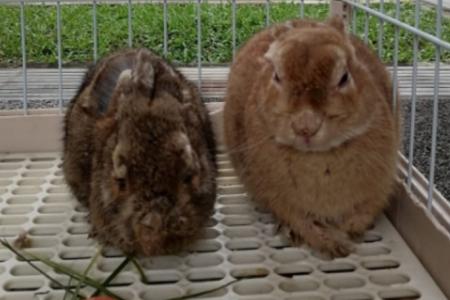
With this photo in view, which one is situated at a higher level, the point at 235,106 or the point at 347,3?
the point at 347,3

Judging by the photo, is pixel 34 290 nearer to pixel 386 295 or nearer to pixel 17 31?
pixel 386 295

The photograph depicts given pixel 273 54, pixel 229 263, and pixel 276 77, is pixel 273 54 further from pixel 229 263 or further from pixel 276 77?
pixel 229 263

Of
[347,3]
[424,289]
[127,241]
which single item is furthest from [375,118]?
[347,3]

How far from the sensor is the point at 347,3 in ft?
7.33

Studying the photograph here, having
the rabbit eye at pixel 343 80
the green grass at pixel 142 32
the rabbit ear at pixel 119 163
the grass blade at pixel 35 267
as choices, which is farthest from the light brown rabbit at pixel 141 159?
the green grass at pixel 142 32

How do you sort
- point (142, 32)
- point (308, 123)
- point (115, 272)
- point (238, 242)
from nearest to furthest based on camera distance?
point (308, 123)
point (115, 272)
point (238, 242)
point (142, 32)

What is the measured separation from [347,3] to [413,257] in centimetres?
90

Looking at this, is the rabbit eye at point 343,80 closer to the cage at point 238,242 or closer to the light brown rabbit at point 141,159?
the cage at point 238,242

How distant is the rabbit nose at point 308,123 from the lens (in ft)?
4.74

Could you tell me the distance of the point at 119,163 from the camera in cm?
147

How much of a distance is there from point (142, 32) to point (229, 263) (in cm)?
277

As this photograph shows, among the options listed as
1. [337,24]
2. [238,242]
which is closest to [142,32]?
[337,24]

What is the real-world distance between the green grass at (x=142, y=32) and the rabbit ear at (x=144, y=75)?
218cm

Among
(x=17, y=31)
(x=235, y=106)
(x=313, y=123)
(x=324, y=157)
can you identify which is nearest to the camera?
(x=313, y=123)
